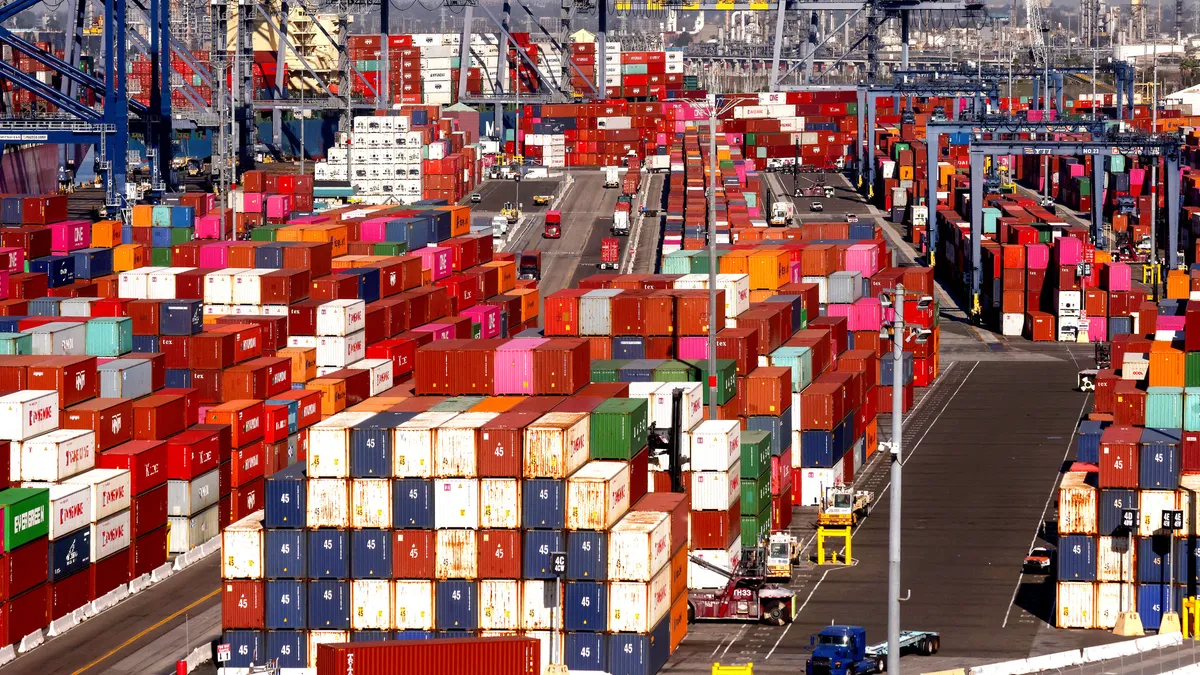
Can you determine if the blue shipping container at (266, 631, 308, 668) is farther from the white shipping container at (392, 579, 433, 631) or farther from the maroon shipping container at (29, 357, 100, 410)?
the maroon shipping container at (29, 357, 100, 410)

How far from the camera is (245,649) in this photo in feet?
155

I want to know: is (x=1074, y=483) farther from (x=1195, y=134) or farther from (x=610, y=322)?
(x=1195, y=134)

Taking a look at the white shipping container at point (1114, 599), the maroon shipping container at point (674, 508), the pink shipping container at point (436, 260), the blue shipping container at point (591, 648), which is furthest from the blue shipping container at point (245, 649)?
the pink shipping container at point (436, 260)

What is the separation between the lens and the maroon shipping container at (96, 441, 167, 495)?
55.9 meters

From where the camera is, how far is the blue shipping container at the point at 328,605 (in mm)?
46969

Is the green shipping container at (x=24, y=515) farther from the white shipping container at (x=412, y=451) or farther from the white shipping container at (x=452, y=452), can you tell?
the white shipping container at (x=452, y=452)

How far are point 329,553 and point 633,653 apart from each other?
268 inches

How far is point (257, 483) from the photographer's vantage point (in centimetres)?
6281

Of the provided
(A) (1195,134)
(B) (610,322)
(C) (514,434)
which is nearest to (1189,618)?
(C) (514,434)

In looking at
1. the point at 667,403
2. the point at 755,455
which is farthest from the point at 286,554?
the point at 755,455

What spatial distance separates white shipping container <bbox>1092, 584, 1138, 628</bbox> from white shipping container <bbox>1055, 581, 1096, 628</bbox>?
0.22 metres

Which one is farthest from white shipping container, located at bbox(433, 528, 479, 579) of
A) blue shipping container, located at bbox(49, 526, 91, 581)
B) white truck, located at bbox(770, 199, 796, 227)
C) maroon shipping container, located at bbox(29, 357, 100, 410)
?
white truck, located at bbox(770, 199, 796, 227)

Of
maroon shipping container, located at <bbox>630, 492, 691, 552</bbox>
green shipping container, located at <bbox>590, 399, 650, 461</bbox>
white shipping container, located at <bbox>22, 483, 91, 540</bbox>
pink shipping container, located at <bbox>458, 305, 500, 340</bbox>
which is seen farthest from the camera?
pink shipping container, located at <bbox>458, 305, 500, 340</bbox>

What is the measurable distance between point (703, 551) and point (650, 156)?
11600cm
